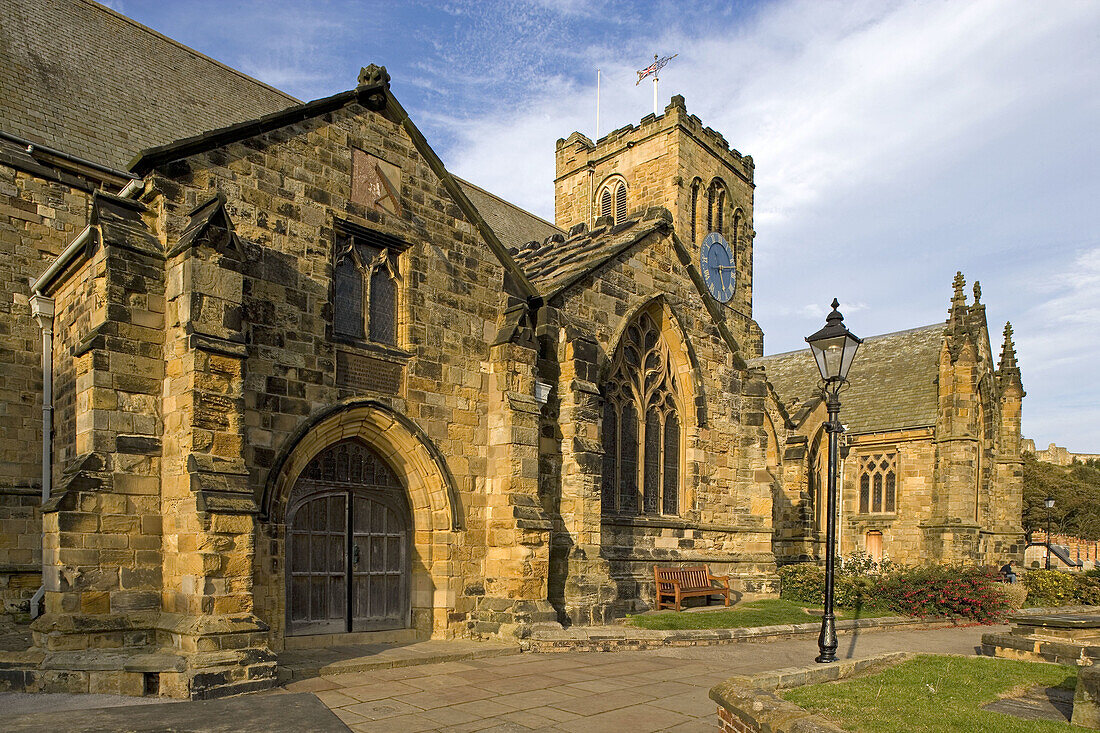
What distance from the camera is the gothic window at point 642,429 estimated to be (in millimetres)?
16141

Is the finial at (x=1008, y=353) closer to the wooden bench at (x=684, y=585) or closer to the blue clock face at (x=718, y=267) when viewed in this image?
the blue clock face at (x=718, y=267)

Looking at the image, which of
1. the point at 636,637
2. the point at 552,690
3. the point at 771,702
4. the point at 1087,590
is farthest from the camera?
the point at 1087,590

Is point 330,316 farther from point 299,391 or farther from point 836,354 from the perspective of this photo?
point 836,354

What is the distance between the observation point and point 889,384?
34125 millimetres

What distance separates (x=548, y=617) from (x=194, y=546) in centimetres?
577

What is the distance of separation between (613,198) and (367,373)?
92.3 feet

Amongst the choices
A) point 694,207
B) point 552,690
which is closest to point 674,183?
point 694,207

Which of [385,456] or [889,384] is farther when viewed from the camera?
[889,384]

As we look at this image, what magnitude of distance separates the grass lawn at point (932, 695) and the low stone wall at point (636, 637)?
363 centimetres

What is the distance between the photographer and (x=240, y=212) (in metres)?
10.4

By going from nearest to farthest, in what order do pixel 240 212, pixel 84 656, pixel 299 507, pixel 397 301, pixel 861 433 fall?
1. pixel 84 656
2. pixel 240 212
3. pixel 299 507
4. pixel 397 301
5. pixel 861 433

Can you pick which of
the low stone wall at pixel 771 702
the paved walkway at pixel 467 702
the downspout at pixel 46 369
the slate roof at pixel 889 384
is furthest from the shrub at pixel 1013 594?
the downspout at pixel 46 369

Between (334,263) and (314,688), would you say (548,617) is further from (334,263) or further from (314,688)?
(334,263)

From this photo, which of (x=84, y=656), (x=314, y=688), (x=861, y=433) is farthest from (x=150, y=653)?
(x=861, y=433)
